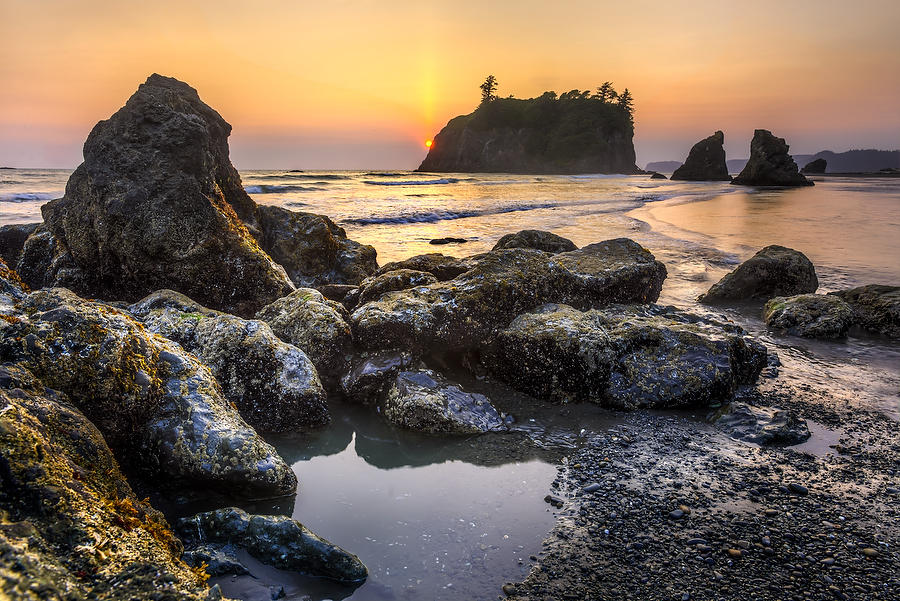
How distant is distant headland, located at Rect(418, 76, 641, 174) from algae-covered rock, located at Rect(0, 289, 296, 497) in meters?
126

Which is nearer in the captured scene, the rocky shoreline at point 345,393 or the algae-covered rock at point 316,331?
the rocky shoreline at point 345,393

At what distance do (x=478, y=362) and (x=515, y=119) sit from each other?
135187 millimetres

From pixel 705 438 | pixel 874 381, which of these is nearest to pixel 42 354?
pixel 705 438

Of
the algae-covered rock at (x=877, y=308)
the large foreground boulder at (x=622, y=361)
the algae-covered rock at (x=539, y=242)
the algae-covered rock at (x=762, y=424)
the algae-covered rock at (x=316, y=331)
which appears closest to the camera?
the algae-covered rock at (x=762, y=424)

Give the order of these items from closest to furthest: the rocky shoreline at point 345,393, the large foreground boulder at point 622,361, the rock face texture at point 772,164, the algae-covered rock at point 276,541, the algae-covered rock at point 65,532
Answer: the algae-covered rock at point 65,532
the rocky shoreline at point 345,393
the algae-covered rock at point 276,541
the large foreground boulder at point 622,361
the rock face texture at point 772,164

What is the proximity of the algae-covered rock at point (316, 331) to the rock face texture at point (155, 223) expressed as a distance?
4.28 ft

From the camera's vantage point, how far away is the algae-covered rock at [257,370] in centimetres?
521

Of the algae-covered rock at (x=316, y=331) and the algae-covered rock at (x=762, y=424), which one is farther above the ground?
the algae-covered rock at (x=316, y=331)

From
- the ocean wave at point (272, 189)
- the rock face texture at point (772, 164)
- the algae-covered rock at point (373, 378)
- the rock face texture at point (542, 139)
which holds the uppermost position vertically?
the rock face texture at point (542, 139)

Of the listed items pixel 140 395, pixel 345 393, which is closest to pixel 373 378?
pixel 345 393

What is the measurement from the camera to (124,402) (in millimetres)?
3771

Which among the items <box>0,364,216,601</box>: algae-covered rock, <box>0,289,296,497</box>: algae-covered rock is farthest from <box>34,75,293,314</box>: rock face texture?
<box>0,364,216,601</box>: algae-covered rock

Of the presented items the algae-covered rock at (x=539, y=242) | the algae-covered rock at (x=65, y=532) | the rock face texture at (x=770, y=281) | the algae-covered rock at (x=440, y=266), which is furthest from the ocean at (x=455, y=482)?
the algae-covered rock at (x=440, y=266)

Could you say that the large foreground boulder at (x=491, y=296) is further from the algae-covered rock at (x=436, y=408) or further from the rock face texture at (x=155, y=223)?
the rock face texture at (x=155, y=223)
